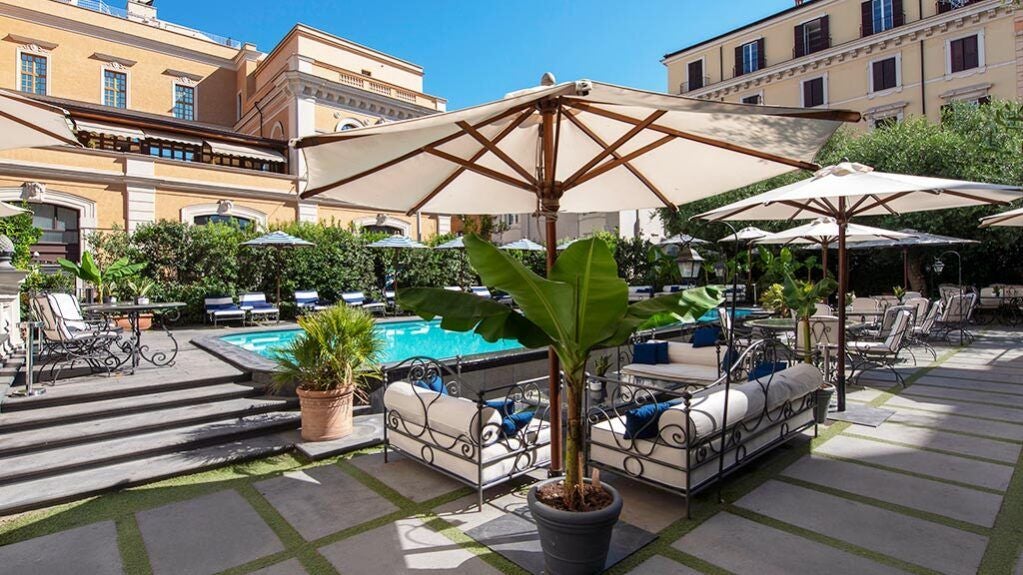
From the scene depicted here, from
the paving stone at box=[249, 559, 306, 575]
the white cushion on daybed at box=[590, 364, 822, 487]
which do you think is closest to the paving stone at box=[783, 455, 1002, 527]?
the white cushion on daybed at box=[590, 364, 822, 487]

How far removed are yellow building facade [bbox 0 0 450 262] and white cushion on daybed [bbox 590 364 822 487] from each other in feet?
59.3

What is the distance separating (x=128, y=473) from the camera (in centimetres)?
468

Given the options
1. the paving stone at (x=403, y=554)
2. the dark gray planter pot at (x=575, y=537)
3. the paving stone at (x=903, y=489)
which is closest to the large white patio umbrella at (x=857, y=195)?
the paving stone at (x=903, y=489)

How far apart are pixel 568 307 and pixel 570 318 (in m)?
0.09

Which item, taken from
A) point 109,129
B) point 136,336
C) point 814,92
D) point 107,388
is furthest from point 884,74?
point 109,129

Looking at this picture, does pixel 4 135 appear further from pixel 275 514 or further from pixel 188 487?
pixel 275 514

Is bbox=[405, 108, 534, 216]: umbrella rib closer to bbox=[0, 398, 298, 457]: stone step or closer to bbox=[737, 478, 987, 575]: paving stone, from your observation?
bbox=[0, 398, 298, 457]: stone step

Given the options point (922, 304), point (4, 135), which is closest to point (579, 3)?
point (922, 304)

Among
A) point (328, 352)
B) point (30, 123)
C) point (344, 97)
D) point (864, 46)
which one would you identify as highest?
point (864, 46)

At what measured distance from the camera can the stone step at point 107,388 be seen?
225 inches

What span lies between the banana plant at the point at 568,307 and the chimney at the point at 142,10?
41.5 metres

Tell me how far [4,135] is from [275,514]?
3.47 metres

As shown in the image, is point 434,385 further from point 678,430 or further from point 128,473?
point 128,473

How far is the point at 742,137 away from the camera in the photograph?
10.9ft
